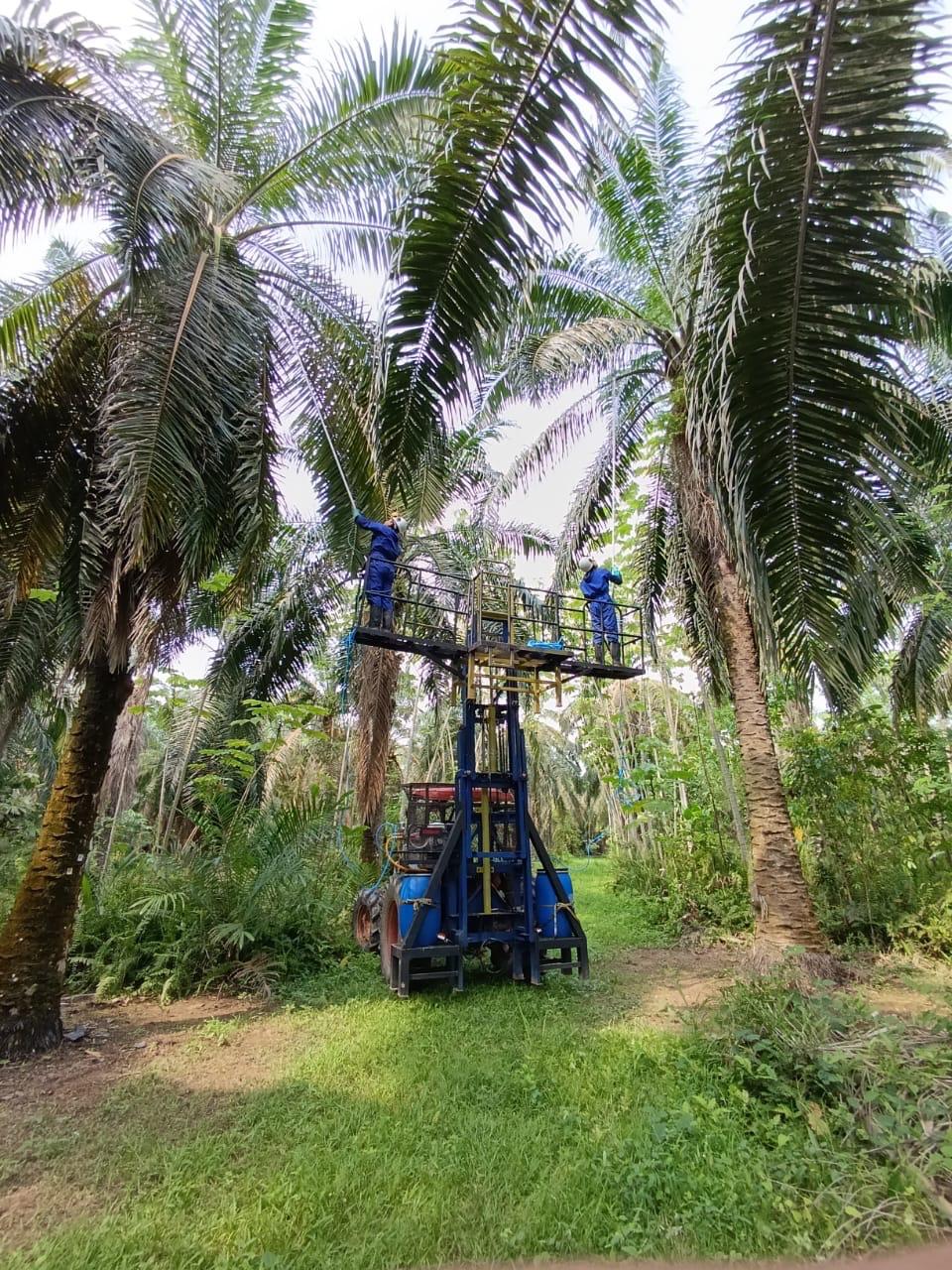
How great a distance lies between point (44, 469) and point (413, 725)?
12.9 meters

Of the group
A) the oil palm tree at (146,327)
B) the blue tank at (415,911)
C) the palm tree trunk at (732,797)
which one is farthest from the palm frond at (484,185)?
the palm tree trunk at (732,797)

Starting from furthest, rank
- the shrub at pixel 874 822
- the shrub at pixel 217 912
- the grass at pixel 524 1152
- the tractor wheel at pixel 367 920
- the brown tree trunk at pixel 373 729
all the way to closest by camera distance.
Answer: the brown tree trunk at pixel 373 729 → the tractor wheel at pixel 367 920 → the shrub at pixel 874 822 → the shrub at pixel 217 912 → the grass at pixel 524 1152

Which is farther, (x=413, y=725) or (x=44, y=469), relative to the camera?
(x=413, y=725)

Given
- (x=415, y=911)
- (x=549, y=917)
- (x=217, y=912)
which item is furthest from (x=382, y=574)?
(x=217, y=912)

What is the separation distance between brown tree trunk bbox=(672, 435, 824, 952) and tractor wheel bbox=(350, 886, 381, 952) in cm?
496

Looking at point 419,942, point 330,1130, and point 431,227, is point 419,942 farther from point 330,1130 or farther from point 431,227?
point 431,227

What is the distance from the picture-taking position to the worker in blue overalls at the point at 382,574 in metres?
6.78

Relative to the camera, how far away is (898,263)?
280 cm

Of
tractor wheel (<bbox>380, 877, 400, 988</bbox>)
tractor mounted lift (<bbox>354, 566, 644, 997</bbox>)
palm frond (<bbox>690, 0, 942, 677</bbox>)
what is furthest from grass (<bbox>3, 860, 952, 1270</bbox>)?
palm frond (<bbox>690, 0, 942, 677</bbox>)

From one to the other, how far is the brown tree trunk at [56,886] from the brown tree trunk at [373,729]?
5210 millimetres

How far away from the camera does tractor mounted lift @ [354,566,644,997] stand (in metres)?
6.79

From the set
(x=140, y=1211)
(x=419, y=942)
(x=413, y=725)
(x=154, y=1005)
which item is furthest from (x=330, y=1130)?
(x=413, y=725)

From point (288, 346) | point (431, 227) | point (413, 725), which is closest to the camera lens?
point (431, 227)

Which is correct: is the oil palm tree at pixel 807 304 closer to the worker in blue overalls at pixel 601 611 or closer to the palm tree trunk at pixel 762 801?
the palm tree trunk at pixel 762 801
